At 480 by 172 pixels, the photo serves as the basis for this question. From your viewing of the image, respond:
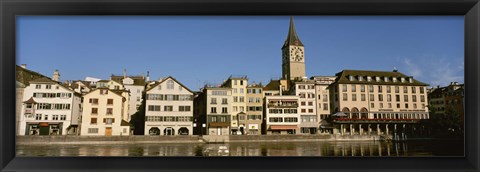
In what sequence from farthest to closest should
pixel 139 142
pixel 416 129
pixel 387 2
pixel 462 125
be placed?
pixel 416 129
pixel 139 142
pixel 462 125
pixel 387 2

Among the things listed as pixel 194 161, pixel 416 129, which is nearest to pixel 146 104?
pixel 416 129

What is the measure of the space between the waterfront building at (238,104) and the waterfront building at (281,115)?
4.33 feet

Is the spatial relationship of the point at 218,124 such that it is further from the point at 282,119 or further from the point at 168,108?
the point at 282,119

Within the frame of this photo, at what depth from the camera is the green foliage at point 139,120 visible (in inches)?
718

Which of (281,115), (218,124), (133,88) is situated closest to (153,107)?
(133,88)

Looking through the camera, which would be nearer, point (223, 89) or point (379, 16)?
point (379, 16)

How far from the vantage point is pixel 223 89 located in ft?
61.3

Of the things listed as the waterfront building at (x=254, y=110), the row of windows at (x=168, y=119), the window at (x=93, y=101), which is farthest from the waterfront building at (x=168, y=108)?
the waterfront building at (x=254, y=110)

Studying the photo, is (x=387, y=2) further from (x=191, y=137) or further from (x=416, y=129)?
(x=416, y=129)

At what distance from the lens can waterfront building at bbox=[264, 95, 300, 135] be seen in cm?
1938

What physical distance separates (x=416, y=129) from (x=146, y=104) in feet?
44.7

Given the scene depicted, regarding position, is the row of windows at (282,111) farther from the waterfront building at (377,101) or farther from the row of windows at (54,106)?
the row of windows at (54,106)

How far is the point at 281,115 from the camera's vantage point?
19.5 m

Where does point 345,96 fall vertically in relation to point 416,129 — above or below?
above
